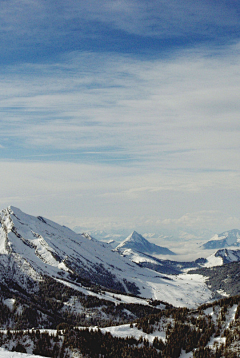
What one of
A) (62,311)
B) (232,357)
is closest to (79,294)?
(62,311)

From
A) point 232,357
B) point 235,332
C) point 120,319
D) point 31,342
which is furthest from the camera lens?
point 120,319

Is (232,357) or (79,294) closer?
(232,357)

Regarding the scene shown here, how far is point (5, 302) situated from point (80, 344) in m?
109

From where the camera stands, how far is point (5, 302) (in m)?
144

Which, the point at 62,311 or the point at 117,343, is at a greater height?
the point at 117,343

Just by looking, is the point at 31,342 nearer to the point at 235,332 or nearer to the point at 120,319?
the point at 235,332

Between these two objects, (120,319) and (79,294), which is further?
(79,294)

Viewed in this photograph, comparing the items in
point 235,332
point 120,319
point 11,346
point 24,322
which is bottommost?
point 120,319

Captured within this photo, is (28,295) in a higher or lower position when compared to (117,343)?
lower

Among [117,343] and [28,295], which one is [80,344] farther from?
[28,295]

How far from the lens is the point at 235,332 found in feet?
158

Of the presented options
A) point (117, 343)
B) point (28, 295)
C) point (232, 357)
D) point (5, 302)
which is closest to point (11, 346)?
point (117, 343)

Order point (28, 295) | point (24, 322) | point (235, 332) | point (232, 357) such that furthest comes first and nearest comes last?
point (28, 295), point (24, 322), point (235, 332), point (232, 357)

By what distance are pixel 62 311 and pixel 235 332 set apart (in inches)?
5880
